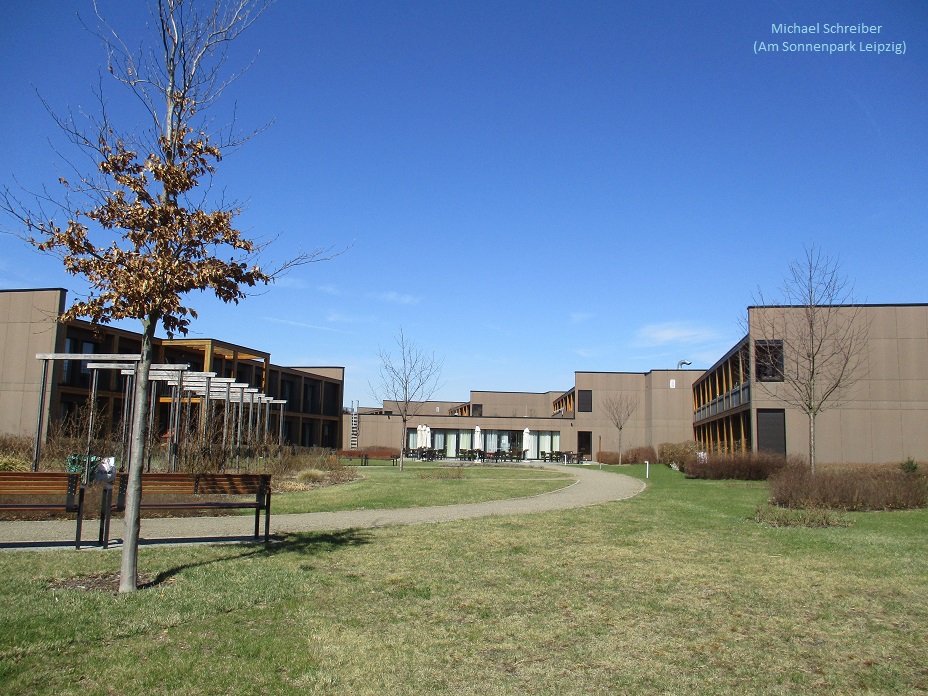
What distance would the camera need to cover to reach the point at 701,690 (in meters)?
4.54

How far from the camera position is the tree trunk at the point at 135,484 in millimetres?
6590

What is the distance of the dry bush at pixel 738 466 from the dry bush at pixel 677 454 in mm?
6228

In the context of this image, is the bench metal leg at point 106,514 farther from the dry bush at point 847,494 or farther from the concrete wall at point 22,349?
the concrete wall at point 22,349

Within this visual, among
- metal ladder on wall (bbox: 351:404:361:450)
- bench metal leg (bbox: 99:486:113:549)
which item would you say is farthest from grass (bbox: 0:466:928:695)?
metal ladder on wall (bbox: 351:404:361:450)

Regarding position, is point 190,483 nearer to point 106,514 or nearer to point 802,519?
point 106,514

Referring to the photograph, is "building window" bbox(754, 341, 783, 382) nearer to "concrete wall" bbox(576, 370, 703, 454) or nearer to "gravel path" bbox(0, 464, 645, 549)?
"gravel path" bbox(0, 464, 645, 549)

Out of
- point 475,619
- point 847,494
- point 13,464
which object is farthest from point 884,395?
point 13,464

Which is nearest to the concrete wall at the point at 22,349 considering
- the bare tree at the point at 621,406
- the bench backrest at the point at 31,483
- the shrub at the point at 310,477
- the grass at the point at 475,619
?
the shrub at the point at 310,477

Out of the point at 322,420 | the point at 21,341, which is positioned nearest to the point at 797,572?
the point at 21,341

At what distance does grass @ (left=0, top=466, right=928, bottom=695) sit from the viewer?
4.64 meters

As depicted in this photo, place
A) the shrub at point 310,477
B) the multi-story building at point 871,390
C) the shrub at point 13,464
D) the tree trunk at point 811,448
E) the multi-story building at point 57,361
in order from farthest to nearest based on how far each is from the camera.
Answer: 1. the multi-story building at point 57,361
2. the multi-story building at point 871,390
3. the shrub at point 310,477
4. the tree trunk at point 811,448
5. the shrub at point 13,464

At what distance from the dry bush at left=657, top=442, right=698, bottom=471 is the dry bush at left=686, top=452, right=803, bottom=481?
623 cm

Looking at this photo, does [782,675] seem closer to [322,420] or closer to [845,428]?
[845,428]

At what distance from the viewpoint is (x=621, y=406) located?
57.8 meters
